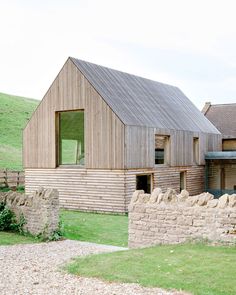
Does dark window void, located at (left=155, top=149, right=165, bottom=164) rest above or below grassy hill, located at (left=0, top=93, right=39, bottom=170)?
below

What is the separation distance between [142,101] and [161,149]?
3.12m

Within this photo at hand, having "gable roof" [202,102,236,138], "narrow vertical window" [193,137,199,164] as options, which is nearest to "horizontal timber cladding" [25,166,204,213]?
"narrow vertical window" [193,137,199,164]

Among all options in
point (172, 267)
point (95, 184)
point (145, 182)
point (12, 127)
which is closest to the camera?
point (172, 267)

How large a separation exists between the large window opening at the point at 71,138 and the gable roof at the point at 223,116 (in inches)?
636

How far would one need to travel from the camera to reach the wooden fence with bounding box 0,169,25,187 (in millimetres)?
31547

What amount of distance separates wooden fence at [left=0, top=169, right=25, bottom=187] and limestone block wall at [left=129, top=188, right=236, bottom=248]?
69.6 ft

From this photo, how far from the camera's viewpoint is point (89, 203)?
24359 mm

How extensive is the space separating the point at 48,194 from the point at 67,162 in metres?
12.0

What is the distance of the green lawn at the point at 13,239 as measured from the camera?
1333cm

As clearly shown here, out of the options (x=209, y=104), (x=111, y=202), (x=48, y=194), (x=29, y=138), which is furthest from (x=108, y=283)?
(x=209, y=104)

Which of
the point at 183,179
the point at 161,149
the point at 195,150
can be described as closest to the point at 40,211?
the point at 161,149

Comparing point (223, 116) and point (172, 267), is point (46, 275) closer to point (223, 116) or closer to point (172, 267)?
point (172, 267)

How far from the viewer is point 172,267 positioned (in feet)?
28.1

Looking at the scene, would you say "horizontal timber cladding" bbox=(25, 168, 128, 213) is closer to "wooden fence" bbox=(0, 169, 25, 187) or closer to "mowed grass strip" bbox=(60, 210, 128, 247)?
"mowed grass strip" bbox=(60, 210, 128, 247)
